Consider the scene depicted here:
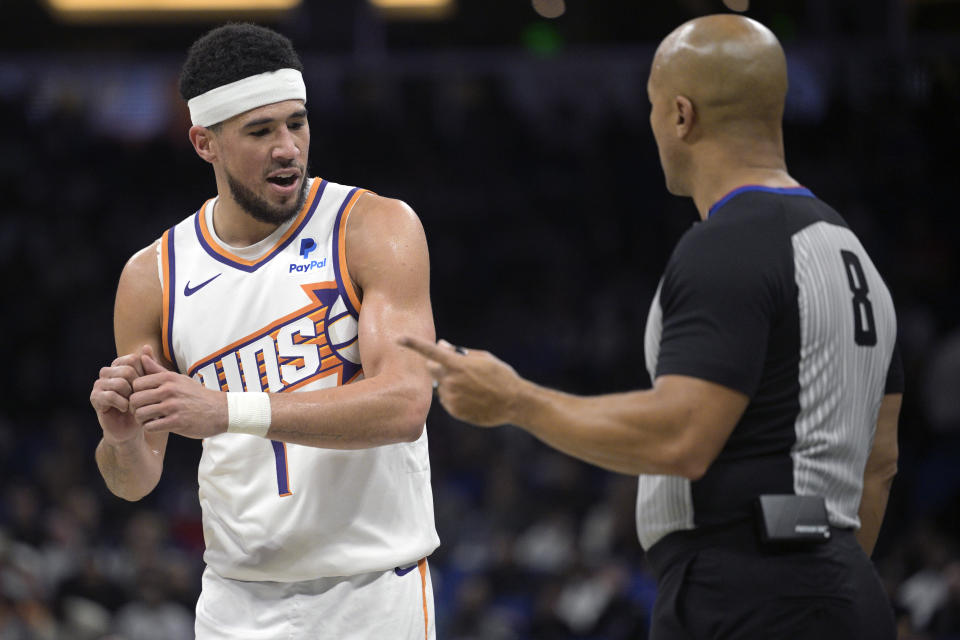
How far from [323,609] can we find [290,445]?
520 mm

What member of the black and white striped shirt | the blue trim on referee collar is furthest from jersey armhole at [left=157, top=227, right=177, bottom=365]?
the blue trim on referee collar

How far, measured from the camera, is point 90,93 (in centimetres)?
1453

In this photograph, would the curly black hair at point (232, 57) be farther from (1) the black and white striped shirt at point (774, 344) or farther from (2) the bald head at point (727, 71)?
(1) the black and white striped shirt at point (774, 344)

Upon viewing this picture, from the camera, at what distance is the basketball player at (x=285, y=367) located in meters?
3.58

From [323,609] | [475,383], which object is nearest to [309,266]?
Result: [323,609]

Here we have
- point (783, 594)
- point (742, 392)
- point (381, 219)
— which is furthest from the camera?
point (381, 219)

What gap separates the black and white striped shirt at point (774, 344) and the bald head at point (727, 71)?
0.20 metres

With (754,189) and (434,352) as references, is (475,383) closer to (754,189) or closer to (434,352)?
(434,352)

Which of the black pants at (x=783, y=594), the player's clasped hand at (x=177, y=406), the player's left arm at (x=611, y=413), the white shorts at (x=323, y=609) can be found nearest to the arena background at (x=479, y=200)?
the white shorts at (x=323, y=609)

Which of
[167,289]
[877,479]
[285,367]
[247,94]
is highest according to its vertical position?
[247,94]

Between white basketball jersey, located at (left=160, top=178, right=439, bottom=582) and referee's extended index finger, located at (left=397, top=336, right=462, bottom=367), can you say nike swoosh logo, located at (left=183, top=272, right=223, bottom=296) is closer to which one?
white basketball jersey, located at (left=160, top=178, right=439, bottom=582)

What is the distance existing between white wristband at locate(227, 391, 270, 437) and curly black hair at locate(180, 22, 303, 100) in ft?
3.84

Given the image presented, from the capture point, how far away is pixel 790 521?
277cm

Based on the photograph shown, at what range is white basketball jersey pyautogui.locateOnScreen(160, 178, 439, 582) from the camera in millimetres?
3664
